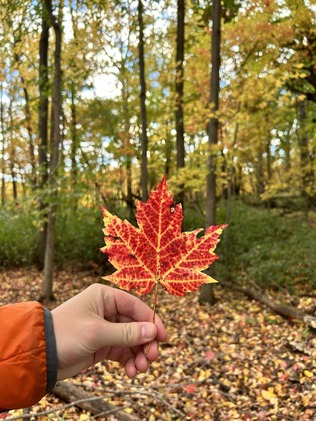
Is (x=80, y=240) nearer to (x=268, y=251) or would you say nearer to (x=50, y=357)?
(x=268, y=251)

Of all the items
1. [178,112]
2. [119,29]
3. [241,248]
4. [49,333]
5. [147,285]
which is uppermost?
[119,29]

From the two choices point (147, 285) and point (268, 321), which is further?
point (268, 321)

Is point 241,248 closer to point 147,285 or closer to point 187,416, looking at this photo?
point 187,416

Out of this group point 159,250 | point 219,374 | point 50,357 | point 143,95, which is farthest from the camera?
point 143,95

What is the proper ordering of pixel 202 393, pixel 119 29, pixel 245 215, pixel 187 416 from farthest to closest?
pixel 245 215, pixel 119 29, pixel 202 393, pixel 187 416

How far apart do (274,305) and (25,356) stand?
19.2 feet

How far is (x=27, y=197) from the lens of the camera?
6.27 meters

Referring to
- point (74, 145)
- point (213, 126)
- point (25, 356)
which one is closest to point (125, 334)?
point (25, 356)

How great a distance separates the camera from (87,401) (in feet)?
12.0

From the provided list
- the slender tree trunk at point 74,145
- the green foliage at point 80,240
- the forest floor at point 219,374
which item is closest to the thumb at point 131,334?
the forest floor at point 219,374

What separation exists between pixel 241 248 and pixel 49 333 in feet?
25.7

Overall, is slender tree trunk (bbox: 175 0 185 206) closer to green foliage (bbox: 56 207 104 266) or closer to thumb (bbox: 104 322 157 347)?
green foliage (bbox: 56 207 104 266)

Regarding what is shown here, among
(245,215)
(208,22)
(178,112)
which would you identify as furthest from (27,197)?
(245,215)

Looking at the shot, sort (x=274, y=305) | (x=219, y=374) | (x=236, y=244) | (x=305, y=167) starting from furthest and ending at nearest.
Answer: (x=305, y=167)
(x=236, y=244)
(x=274, y=305)
(x=219, y=374)
